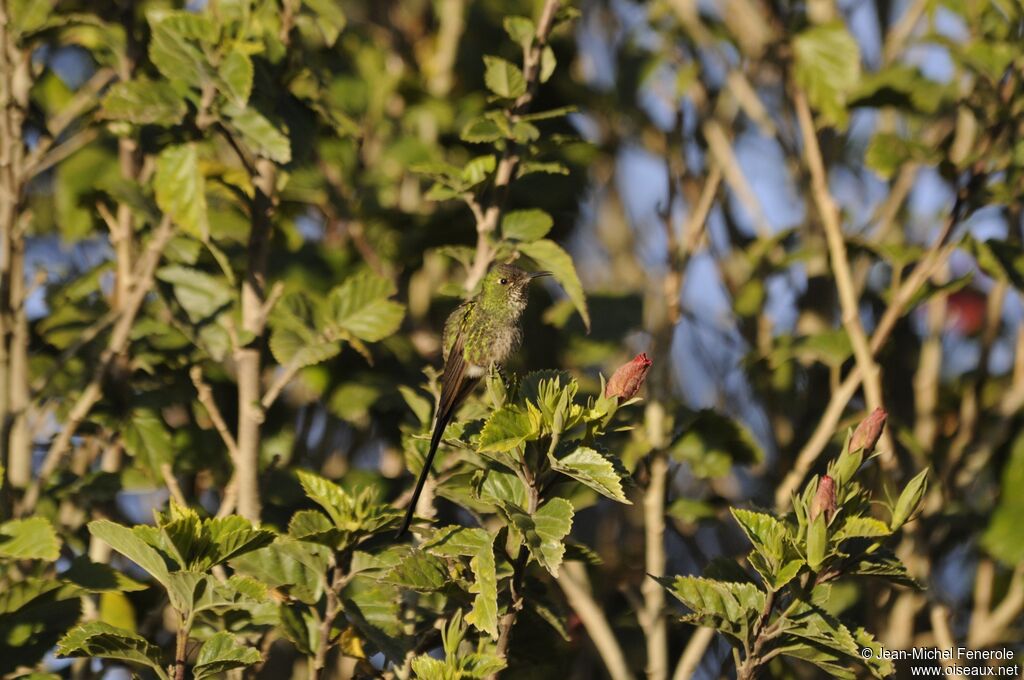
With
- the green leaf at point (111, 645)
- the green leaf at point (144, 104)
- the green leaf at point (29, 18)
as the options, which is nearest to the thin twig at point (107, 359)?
the green leaf at point (144, 104)

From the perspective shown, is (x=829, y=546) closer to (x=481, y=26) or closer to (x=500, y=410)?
(x=500, y=410)

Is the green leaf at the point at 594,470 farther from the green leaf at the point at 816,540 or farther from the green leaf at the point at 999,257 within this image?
the green leaf at the point at 999,257

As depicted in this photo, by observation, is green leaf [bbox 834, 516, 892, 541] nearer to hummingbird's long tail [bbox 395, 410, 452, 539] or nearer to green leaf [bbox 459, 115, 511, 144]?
hummingbird's long tail [bbox 395, 410, 452, 539]

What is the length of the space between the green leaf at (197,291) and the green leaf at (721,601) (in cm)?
165

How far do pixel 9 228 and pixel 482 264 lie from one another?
1.28 m

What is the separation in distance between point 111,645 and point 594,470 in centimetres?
106

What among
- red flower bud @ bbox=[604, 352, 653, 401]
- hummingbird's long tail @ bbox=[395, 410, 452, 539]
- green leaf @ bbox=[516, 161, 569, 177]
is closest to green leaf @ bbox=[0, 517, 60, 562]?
hummingbird's long tail @ bbox=[395, 410, 452, 539]

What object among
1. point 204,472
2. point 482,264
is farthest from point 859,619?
point 204,472

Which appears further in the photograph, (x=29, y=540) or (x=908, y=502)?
(x=29, y=540)

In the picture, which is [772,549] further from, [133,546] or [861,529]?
[133,546]

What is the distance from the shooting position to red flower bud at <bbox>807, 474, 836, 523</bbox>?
2305 millimetres

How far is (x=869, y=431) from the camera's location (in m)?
2.40

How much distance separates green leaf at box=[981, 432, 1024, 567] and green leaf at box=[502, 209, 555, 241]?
177 centimetres

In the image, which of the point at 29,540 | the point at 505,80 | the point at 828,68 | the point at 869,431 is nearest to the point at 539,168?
the point at 505,80
